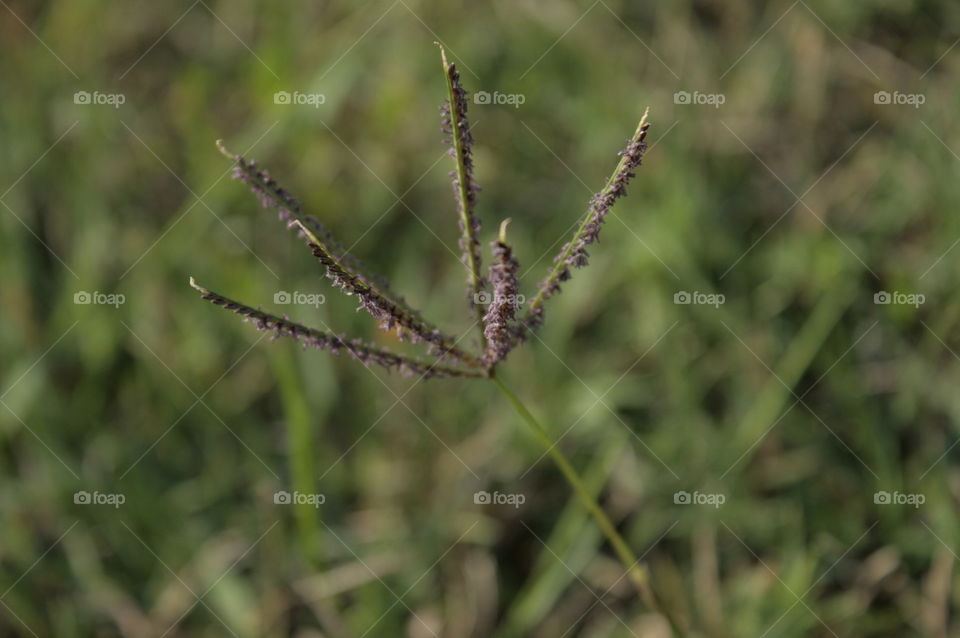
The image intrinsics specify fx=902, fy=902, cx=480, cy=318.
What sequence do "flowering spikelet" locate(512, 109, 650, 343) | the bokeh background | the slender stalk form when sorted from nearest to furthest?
"flowering spikelet" locate(512, 109, 650, 343)
the slender stalk
the bokeh background

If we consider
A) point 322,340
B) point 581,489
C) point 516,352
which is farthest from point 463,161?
point 516,352

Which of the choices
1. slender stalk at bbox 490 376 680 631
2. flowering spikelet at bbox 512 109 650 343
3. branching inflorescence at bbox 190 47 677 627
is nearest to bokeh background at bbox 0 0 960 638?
slender stalk at bbox 490 376 680 631

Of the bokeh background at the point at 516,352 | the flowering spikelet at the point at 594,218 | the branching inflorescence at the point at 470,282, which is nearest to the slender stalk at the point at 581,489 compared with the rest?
the branching inflorescence at the point at 470,282

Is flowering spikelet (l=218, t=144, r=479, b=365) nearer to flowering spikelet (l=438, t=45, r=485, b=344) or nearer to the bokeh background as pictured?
flowering spikelet (l=438, t=45, r=485, b=344)

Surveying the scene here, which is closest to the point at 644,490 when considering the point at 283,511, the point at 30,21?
the point at 283,511

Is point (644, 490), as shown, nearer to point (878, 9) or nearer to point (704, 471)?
point (704, 471)

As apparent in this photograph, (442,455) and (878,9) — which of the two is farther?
(878,9)

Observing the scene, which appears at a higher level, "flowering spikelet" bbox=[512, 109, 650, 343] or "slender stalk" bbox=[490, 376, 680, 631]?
"flowering spikelet" bbox=[512, 109, 650, 343]
